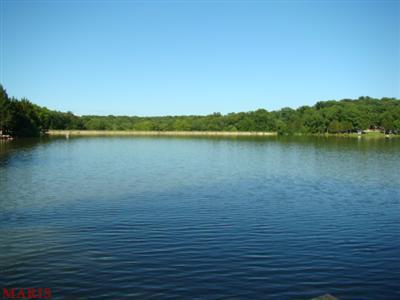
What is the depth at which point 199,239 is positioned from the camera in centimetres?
1736

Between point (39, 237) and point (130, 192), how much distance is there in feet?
41.5

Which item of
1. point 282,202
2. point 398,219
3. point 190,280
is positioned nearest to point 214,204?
point 282,202

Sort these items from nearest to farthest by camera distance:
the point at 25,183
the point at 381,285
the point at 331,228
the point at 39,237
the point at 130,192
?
1. the point at 381,285
2. the point at 39,237
3. the point at 331,228
4. the point at 130,192
5. the point at 25,183

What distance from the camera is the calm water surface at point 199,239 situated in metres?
12.3

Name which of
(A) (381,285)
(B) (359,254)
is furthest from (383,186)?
(A) (381,285)

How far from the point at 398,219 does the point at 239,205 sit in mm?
8960

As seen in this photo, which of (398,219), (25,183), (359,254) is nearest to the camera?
(359,254)

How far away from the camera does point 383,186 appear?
112 ft

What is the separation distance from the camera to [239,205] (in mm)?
25438

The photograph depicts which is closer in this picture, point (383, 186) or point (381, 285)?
point (381, 285)

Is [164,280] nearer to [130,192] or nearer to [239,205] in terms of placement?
[239,205]

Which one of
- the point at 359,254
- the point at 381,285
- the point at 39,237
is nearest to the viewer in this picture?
the point at 381,285

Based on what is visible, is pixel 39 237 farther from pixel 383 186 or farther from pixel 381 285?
pixel 383 186

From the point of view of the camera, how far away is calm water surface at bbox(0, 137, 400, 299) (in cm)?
1229
